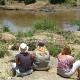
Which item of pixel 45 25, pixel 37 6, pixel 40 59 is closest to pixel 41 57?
pixel 40 59

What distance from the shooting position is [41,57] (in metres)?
7.25

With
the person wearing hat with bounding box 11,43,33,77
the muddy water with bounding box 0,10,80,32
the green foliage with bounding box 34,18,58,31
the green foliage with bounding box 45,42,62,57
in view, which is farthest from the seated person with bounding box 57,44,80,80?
the muddy water with bounding box 0,10,80,32

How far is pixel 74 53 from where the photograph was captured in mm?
10906

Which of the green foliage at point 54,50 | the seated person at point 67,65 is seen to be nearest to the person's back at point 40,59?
the seated person at point 67,65

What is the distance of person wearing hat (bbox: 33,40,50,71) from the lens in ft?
23.8

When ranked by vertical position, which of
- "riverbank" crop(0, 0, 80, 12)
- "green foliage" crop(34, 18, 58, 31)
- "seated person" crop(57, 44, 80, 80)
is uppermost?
"seated person" crop(57, 44, 80, 80)

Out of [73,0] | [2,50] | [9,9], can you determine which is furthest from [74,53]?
[73,0]

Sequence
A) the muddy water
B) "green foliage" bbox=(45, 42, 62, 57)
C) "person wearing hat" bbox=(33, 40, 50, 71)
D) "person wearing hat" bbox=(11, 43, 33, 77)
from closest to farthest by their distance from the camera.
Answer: "person wearing hat" bbox=(11, 43, 33, 77) → "person wearing hat" bbox=(33, 40, 50, 71) → "green foliage" bbox=(45, 42, 62, 57) → the muddy water

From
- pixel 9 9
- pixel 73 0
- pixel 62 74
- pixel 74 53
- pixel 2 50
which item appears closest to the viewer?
pixel 62 74

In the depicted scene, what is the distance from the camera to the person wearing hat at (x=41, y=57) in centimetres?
725

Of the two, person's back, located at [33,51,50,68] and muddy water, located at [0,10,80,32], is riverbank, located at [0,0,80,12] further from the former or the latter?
person's back, located at [33,51,50,68]

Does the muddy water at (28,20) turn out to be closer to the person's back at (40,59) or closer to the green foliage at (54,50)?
the green foliage at (54,50)

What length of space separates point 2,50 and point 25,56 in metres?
3.21

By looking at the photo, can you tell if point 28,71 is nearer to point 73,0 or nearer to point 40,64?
point 40,64
